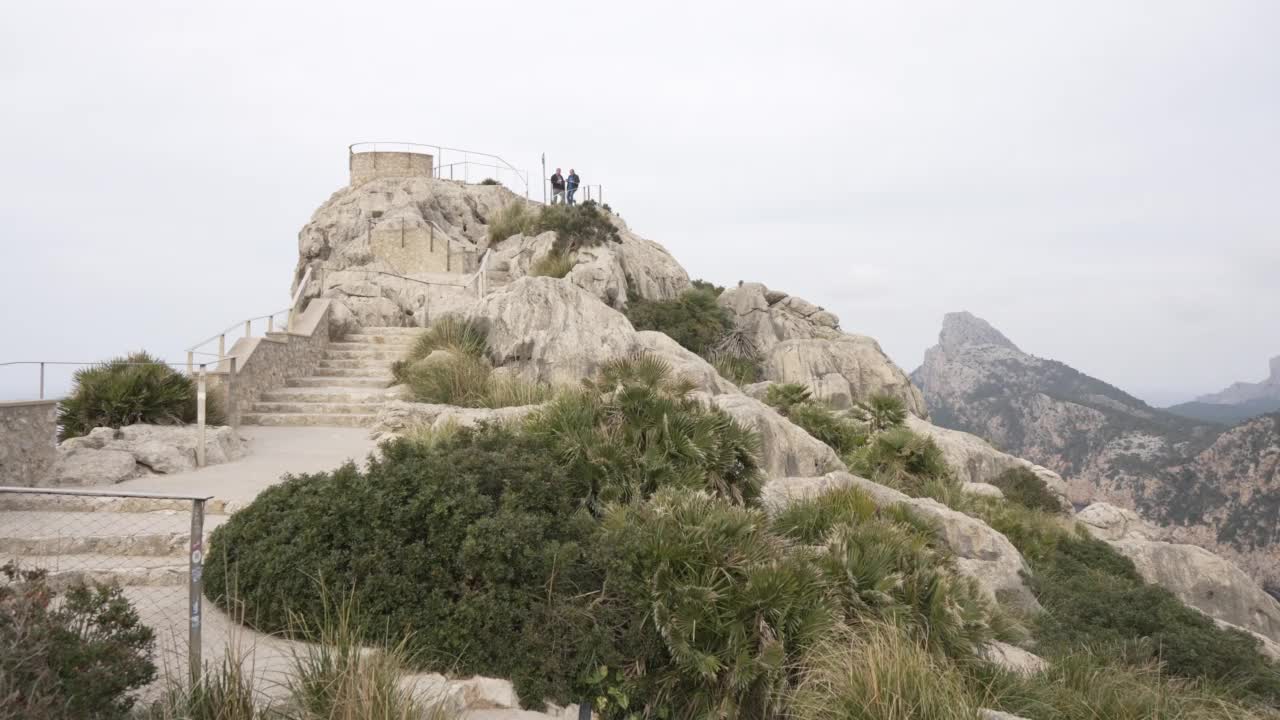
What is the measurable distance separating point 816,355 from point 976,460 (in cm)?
804

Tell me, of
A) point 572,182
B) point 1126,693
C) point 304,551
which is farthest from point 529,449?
point 572,182

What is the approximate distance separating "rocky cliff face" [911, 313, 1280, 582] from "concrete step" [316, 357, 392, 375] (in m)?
19.5

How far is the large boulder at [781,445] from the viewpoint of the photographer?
11.8 m

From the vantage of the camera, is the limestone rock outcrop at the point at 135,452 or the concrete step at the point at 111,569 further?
the limestone rock outcrop at the point at 135,452

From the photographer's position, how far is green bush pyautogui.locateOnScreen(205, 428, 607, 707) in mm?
5375

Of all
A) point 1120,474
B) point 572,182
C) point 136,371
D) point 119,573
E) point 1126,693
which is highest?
point 572,182

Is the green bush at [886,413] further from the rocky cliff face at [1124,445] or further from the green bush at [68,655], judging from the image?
the green bush at [68,655]

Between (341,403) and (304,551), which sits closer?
(304,551)

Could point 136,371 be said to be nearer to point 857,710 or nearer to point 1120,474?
point 857,710

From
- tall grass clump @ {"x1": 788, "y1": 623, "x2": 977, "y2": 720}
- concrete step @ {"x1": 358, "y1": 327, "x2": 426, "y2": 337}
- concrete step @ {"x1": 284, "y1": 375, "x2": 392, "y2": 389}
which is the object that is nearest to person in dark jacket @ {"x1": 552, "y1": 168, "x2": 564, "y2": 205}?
concrete step @ {"x1": 358, "y1": 327, "x2": 426, "y2": 337}

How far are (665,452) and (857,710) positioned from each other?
3573 mm

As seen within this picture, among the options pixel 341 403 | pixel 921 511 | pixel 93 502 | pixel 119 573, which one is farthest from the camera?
pixel 341 403

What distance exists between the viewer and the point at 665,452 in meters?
8.02

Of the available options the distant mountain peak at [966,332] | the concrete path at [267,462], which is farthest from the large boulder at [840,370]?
the distant mountain peak at [966,332]
